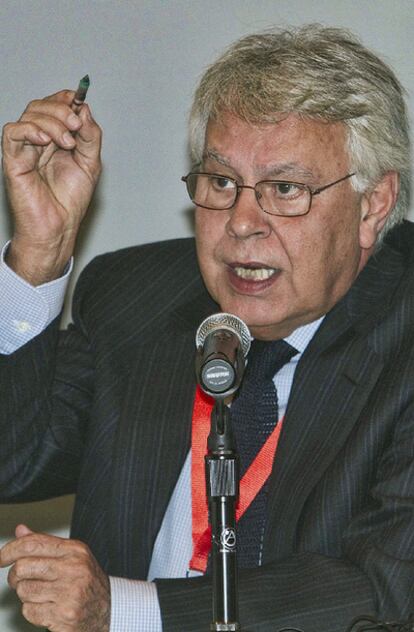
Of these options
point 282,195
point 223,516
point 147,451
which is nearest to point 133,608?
point 223,516

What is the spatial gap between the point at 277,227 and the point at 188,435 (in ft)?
1.86

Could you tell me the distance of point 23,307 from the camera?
3148mm

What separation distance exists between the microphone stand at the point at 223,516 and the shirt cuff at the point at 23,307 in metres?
0.99

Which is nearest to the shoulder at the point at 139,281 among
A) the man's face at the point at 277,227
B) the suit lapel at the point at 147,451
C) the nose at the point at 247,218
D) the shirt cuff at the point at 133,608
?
the suit lapel at the point at 147,451

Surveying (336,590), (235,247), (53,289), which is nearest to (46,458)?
(53,289)

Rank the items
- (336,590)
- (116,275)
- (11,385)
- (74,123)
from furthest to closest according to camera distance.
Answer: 1. (116,275)
2. (11,385)
3. (74,123)
4. (336,590)

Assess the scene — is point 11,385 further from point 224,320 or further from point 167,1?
point 167,1

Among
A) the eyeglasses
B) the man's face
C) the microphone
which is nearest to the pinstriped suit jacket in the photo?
the man's face

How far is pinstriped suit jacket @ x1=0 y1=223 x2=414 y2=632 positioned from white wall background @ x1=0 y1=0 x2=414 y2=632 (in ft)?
1.65

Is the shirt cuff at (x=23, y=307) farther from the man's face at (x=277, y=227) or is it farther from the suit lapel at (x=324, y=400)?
the suit lapel at (x=324, y=400)

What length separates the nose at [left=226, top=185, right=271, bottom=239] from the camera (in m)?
3.03

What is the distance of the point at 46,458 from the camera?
11.0 feet

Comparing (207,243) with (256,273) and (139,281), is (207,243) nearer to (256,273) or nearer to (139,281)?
(256,273)

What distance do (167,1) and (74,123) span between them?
1103mm
